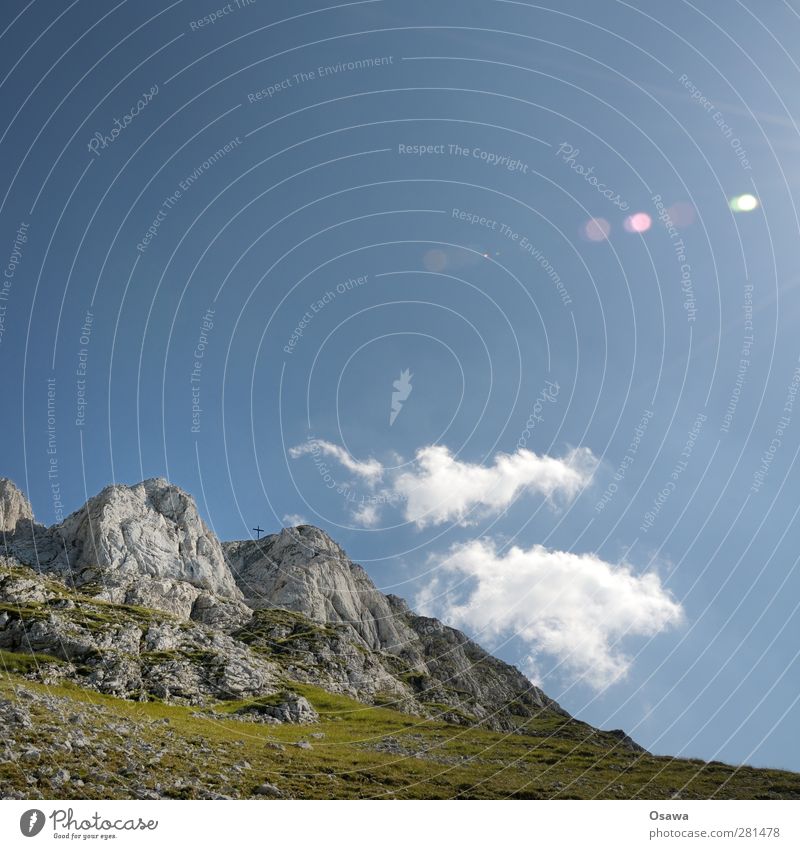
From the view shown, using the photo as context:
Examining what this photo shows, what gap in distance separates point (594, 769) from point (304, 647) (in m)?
111

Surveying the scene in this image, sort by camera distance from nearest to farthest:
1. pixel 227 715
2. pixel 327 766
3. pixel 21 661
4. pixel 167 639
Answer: pixel 327 766
pixel 227 715
pixel 21 661
pixel 167 639

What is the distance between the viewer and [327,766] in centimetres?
4247

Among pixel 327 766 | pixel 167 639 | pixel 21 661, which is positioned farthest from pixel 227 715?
pixel 327 766

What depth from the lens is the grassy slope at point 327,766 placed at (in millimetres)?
30453

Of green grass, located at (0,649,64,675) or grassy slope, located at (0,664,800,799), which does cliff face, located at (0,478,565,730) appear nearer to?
green grass, located at (0,649,64,675)

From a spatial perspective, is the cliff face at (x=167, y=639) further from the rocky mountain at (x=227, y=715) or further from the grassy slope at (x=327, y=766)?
the grassy slope at (x=327, y=766)

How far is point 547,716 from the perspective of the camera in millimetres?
191375

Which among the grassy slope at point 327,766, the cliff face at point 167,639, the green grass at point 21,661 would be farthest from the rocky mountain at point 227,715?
the green grass at point 21,661

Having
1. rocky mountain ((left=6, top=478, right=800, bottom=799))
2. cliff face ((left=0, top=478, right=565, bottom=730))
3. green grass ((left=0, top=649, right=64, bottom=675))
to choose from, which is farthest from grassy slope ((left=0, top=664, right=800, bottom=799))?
cliff face ((left=0, top=478, right=565, bottom=730))

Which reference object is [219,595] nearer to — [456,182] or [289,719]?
[289,719]

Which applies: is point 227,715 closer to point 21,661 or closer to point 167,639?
point 21,661

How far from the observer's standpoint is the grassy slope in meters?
30.5
